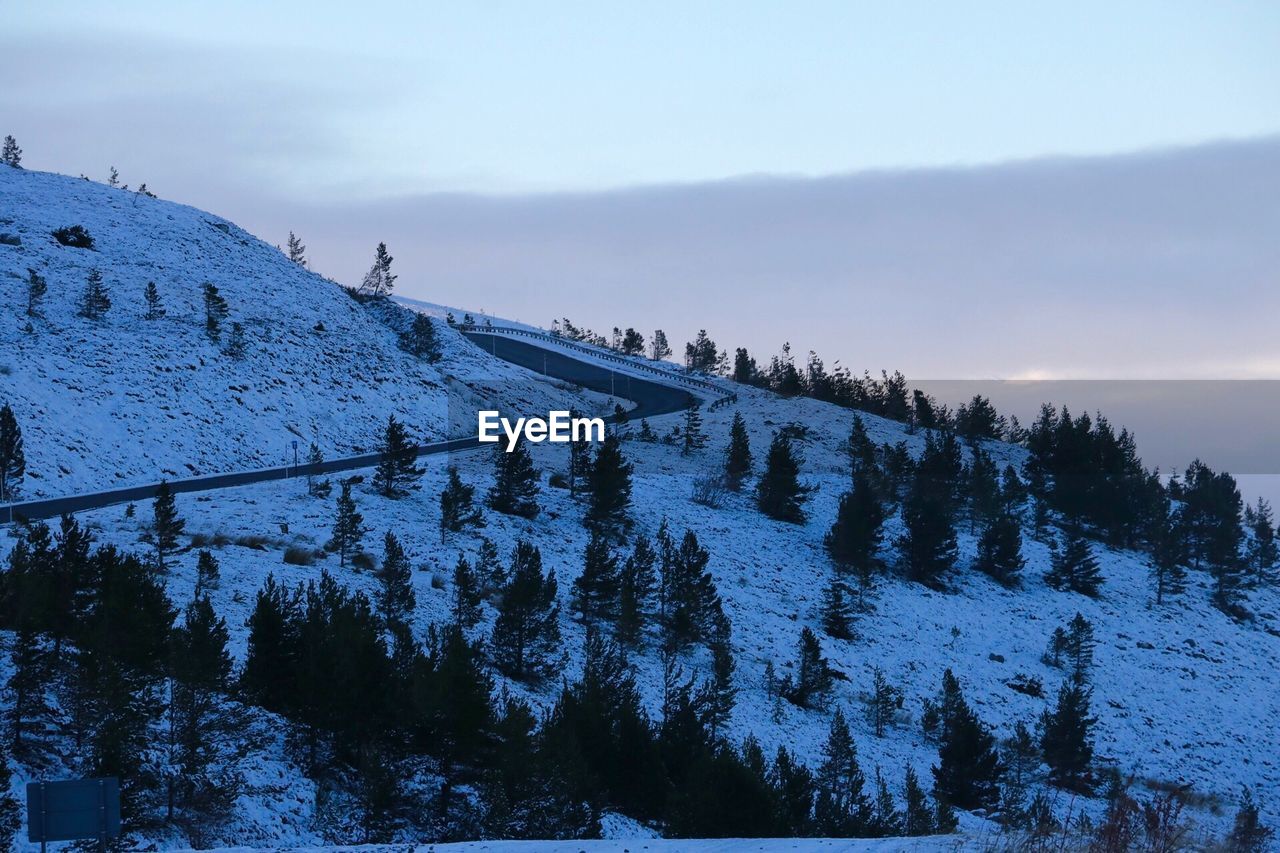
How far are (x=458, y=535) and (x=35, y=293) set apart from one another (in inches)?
1538

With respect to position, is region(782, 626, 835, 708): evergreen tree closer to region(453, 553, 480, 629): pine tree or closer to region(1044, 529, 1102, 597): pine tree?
region(453, 553, 480, 629): pine tree

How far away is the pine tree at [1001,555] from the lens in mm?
60312

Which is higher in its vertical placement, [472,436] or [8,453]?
[8,453]

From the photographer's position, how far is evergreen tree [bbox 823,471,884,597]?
Answer: 2183 inches

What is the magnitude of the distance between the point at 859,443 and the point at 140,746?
60.9 metres

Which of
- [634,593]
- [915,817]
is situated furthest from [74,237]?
[915,817]

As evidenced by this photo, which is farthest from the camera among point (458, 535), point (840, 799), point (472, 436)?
point (472, 436)

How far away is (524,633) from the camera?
110 ft

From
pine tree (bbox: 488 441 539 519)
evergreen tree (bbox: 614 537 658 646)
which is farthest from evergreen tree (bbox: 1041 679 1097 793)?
pine tree (bbox: 488 441 539 519)

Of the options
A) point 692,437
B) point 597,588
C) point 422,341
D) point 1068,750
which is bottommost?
point 1068,750

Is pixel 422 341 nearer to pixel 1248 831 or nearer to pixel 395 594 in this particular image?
pixel 395 594

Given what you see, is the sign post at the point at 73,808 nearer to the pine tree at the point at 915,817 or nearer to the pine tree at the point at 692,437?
the pine tree at the point at 915,817

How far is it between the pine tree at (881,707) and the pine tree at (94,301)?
5534 centimetres

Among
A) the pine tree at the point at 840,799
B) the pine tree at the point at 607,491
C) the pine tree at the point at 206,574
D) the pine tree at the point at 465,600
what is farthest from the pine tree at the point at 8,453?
the pine tree at the point at 840,799
